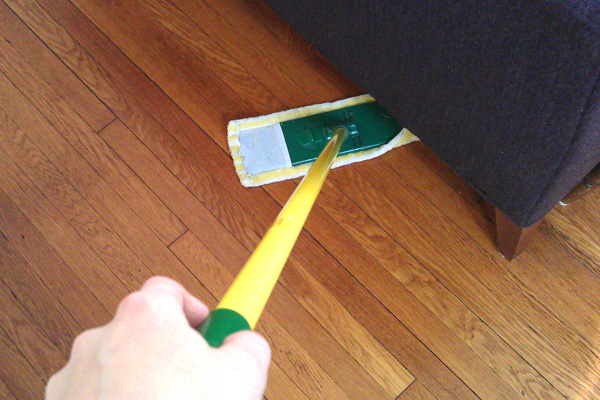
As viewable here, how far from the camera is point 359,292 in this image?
3.83 feet

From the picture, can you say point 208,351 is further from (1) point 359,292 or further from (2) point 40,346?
(2) point 40,346

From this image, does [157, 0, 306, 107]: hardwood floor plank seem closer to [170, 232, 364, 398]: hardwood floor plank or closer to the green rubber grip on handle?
[170, 232, 364, 398]: hardwood floor plank

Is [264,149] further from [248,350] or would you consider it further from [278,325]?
[248,350]

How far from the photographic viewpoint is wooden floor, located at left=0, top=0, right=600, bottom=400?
111 centimetres

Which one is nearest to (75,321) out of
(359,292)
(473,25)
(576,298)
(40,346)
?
(40,346)

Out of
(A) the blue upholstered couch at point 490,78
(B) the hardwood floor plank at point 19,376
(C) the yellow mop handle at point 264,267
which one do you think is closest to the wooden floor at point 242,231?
(B) the hardwood floor plank at point 19,376

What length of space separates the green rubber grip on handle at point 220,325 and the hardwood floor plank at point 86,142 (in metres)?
0.81

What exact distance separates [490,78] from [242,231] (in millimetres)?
667

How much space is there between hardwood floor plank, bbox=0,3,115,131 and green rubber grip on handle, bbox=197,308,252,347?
105 cm

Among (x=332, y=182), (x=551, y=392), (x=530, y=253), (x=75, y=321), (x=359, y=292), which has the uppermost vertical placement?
(x=75, y=321)

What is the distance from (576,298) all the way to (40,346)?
3.93 feet

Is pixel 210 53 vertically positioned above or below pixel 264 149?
above

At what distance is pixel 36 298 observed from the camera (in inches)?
47.3

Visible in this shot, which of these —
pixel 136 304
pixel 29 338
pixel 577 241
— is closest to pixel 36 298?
pixel 29 338
